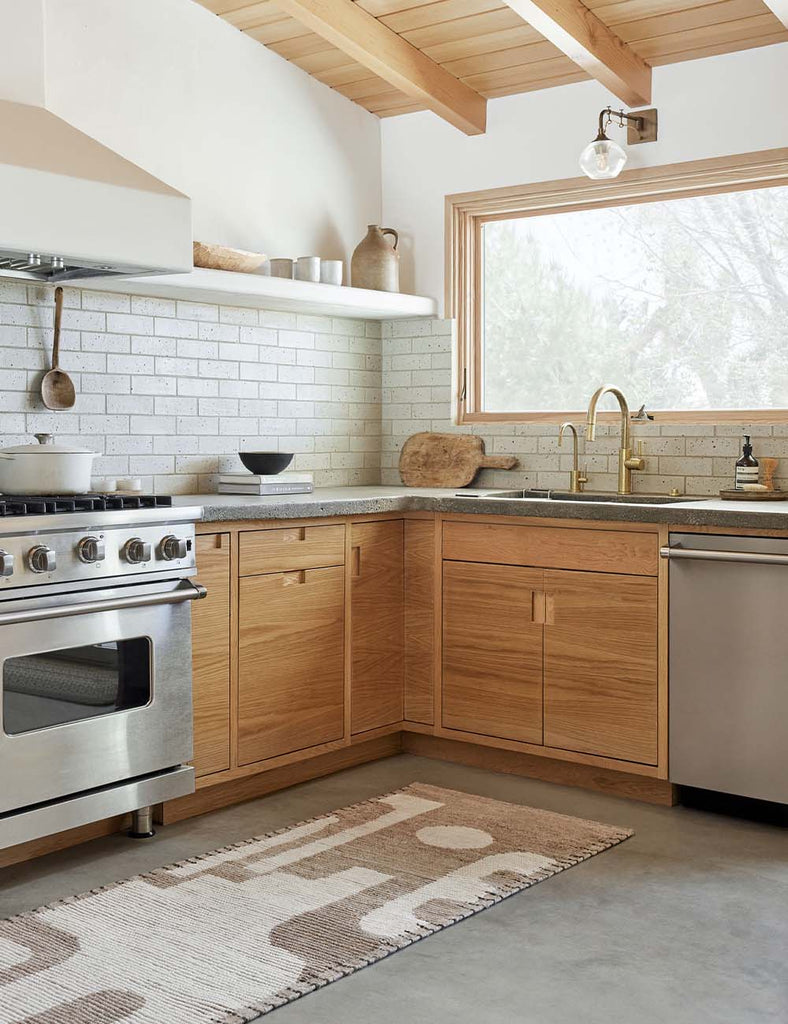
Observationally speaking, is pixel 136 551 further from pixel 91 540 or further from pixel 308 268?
pixel 308 268

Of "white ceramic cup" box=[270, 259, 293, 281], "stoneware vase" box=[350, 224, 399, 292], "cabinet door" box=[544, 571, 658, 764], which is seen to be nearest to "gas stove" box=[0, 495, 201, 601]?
"cabinet door" box=[544, 571, 658, 764]

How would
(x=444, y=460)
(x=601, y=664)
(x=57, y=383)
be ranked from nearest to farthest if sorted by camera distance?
(x=601, y=664), (x=57, y=383), (x=444, y=460)

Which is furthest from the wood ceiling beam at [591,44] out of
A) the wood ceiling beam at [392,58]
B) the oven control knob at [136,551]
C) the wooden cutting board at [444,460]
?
the oven control knob at [136,551]

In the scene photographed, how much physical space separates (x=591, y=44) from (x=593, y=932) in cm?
280

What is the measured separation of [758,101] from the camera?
4.10 m

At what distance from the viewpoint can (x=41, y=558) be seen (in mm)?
2945

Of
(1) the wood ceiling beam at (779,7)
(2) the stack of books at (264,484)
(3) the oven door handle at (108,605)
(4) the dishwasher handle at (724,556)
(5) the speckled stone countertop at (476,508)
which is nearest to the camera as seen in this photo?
(3) the oven door handle at (108,605)

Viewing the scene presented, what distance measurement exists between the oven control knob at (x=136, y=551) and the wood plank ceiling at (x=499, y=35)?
188cm

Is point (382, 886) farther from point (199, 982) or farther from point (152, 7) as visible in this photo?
point (152, 7)

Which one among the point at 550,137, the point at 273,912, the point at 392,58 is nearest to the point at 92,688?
the point at 273,912

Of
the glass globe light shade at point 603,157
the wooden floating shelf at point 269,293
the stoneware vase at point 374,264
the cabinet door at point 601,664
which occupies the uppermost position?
the glass globe light shade at point 603,157

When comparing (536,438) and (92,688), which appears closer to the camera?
(92,688)

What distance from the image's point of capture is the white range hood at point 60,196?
313cm

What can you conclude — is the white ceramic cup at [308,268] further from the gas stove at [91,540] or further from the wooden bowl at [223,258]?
the gas stove at [91,540]
